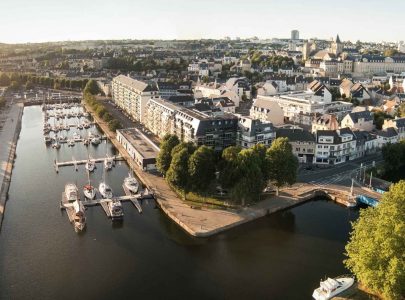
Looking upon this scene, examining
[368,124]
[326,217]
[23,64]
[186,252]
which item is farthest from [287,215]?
[23,64]

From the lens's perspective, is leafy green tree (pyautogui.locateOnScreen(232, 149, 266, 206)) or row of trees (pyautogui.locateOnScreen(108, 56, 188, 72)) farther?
row of trees (pyautogui.locateOnScreen(108, 56, 188, 72))

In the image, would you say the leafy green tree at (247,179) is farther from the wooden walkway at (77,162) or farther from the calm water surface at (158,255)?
the wooden walkway at (77,162)

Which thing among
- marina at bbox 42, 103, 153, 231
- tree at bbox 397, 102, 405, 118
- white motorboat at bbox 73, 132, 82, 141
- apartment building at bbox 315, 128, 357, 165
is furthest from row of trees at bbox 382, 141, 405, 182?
white motorboat at bbox 73, 132, 82, 141

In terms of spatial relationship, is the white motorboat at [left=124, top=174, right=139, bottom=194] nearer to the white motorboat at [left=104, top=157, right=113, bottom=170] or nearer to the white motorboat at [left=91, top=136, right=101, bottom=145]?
the white motorboat at [left=104, top=157, right=113, bottom=170]

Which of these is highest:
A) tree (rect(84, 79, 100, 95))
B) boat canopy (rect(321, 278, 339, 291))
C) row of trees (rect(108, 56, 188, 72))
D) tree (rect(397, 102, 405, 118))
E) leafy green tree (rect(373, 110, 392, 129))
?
row of trees (rect(108, 56, 188, 72))

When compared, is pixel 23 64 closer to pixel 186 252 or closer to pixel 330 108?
pixel 330 108
